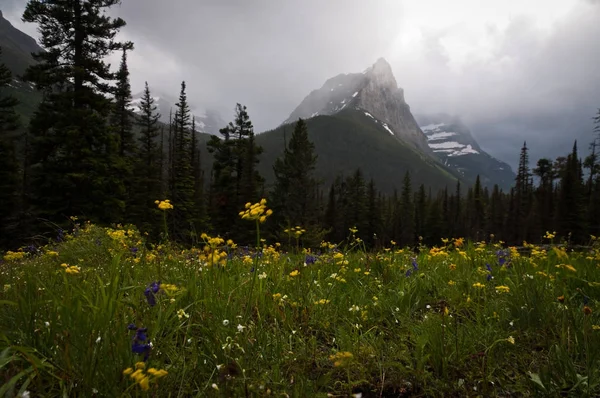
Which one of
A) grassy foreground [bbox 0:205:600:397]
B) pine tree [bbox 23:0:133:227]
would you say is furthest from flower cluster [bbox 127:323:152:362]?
pine tree [bbox 23:0:133:227]

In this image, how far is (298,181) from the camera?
30.1 metres

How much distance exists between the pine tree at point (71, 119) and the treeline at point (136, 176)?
5 centimetres

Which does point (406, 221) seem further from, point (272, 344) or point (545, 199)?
point (272, 344)

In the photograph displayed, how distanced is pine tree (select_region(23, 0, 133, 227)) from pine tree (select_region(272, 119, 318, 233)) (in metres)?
15.9

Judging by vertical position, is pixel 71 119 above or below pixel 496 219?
above

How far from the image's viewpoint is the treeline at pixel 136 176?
1631 cm

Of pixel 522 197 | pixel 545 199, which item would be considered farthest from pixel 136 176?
pixel 522 197

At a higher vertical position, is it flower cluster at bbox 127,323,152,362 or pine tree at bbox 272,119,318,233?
pine tree at bbox 272,119,318,233

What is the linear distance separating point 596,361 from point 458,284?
1.67 m

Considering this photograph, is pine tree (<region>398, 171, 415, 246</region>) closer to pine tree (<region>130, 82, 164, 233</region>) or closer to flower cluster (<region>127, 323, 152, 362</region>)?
pine tree (<region>130, 82, 164, 233</region>)

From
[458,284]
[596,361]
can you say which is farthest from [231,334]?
[458,284]

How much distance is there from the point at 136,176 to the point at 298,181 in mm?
16493

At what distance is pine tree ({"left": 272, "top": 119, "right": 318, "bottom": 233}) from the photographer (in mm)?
29953

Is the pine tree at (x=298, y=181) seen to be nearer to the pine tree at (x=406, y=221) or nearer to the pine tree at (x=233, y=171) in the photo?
the pine tree at (x=233, y=171)
